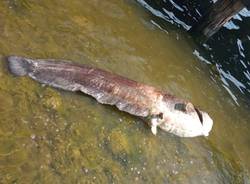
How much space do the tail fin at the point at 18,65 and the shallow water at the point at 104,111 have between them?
3.7 inches

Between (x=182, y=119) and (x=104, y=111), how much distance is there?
1.25 metres

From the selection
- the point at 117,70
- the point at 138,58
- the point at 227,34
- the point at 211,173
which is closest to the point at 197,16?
the point at 227,34

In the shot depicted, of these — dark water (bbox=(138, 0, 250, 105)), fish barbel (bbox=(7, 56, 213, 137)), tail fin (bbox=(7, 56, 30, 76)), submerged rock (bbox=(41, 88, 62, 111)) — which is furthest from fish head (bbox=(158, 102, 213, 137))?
dark water (bbox=(138, 0, 250, 105))

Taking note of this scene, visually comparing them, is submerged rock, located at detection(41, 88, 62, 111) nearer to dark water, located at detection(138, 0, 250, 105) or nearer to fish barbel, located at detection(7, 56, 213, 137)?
fish barbel, located at detection(7, 56, 213, 137)

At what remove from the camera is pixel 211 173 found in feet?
23.0

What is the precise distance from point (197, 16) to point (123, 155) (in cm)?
615

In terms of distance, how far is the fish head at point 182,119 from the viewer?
662cm

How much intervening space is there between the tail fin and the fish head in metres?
2.18

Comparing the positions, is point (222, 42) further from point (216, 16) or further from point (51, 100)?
point (51, 100)

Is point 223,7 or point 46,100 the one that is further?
point 223,7

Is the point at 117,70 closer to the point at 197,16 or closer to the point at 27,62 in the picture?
the point at 27,62

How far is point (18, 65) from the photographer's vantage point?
5.99 m

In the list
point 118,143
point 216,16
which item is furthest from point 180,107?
point 216,16

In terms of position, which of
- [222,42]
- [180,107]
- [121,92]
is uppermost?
[180,107]
